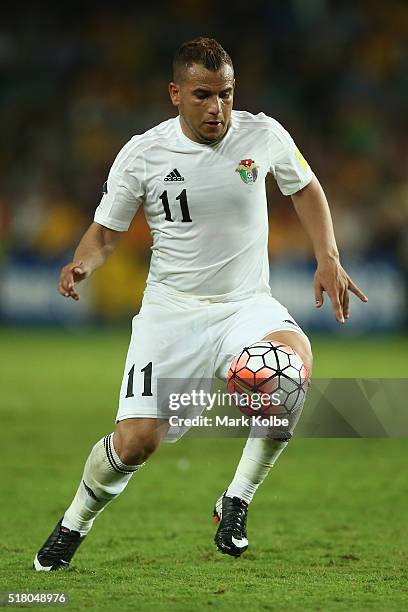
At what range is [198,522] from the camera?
6086mm

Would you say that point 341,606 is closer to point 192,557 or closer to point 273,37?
point 192,557

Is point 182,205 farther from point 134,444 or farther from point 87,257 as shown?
point 134,444

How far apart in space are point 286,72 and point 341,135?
5.62 feet

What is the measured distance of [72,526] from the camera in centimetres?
503

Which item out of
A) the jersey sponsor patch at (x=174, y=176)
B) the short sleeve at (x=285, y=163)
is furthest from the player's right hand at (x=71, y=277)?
the short sleeve at (x=285, y=163)

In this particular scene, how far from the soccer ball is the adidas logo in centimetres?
82

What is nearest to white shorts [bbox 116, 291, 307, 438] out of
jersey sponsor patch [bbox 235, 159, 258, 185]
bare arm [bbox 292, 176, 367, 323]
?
bare arm [bbox 292, 176, 367, 323]

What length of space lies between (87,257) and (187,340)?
577 millimetres

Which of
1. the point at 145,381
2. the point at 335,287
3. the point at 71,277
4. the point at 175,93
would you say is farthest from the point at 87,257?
the point at 335,287

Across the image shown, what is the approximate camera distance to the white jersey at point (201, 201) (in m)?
4.98

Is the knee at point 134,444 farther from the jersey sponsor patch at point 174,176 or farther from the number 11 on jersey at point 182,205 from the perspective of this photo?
the jersey sponsor patch at point 174,176

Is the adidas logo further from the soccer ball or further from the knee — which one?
the knee

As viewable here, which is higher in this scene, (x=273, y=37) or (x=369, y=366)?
(x=273, y=37)

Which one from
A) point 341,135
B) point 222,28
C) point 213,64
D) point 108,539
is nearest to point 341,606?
point 108,539
